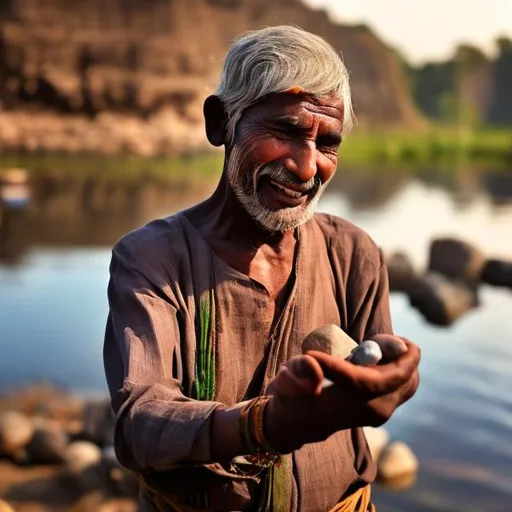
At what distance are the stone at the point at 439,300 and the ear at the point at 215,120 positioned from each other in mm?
6797

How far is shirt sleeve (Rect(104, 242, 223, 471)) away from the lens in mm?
1234

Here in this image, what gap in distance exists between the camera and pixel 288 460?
151 cm

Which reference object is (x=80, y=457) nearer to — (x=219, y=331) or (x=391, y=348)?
(x=219, y=331)

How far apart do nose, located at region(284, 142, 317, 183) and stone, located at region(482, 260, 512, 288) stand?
8.46 metres

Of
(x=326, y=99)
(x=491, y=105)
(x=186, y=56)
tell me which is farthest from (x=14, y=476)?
(x=491, y=105)

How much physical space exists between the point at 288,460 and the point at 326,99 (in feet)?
2.14

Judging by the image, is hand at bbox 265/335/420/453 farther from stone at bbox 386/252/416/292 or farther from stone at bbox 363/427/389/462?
stone at bbox 386/252/416/292

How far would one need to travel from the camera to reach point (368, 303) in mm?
1624

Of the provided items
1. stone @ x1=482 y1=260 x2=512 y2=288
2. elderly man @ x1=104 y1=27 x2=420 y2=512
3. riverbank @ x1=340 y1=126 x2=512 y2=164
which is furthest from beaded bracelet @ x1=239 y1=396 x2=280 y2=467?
riverbank @ x1=340 y1=126 x2=512 y2=164

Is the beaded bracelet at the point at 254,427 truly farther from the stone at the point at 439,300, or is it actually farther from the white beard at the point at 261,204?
the stone at the point at 439,300

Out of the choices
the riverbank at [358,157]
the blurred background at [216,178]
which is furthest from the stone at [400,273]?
the riverbank at [358,157]

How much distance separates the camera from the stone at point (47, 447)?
4772mm

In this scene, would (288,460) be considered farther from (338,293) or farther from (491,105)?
(491,105)

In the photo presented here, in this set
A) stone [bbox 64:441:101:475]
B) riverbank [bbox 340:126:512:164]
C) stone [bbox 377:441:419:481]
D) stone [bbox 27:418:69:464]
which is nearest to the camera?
stone [bbox 64:441:101:475]
